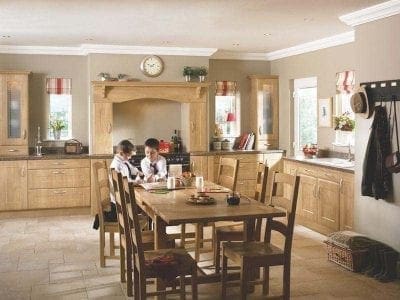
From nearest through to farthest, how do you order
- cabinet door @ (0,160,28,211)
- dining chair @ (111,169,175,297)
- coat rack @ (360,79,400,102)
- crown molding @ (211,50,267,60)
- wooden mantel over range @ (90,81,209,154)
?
dining chair @ (111,169,175,297)
coat rack @ (360,79,400,102)
cabinet door @ (0,160,28,211)
wooden mantel over range @ (90,81,209,154)
crown molding @ (211,50,267,60)

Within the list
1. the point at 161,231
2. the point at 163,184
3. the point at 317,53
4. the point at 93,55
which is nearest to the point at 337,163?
the point at 317,53

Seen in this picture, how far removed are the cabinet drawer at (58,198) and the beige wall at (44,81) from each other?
3.19 ft

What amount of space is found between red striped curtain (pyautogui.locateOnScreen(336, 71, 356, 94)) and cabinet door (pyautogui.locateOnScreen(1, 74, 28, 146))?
15.1 ft

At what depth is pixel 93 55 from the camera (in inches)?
315

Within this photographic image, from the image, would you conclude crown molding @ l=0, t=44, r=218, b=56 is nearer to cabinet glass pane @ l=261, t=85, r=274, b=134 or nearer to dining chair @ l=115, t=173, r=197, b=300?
cabinet glass pane @ l=261, t=85, r=274, b=134

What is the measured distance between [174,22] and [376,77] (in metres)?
2.36

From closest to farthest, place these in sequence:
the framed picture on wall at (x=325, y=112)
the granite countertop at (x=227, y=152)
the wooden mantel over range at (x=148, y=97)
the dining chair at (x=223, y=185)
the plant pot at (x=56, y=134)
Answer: the dining chair at (x=223, y=185)
the framed picture on wall at (x=325, y=112)
the wooden mantel over range at (x=148, y=97)
the granite countertop at (x=227, y=152)
the plant pot at (x=56, y=134)

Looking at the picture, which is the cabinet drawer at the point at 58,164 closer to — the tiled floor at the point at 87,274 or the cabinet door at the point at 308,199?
the tiled floor at the point at 87,274

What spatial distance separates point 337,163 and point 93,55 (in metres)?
3.98

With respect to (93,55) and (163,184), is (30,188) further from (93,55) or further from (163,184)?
(163,184)

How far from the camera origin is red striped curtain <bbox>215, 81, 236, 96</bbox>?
353 inches

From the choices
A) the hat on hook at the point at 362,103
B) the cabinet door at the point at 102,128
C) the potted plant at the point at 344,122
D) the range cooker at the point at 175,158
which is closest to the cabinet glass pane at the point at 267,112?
the range cooker at the point at 175,158

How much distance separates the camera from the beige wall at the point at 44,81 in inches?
326

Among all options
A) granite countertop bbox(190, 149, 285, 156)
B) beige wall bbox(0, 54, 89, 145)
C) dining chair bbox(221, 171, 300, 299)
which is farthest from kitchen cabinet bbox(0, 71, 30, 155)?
dining chair bbox(221, 171, 300, 299)
